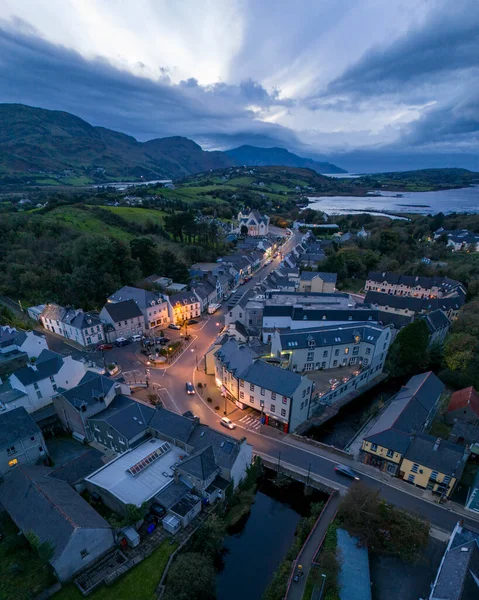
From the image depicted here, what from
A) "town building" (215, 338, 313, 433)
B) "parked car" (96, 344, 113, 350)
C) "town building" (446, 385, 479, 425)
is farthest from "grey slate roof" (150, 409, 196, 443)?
"town building" (446, 385, 479, 425)

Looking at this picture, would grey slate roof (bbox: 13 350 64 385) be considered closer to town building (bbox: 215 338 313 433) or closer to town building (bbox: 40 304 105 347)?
town building (bbox: 40 304 105 347)

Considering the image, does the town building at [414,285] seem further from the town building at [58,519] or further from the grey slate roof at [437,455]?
the town building at [58,519]

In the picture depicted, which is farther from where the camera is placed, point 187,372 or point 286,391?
point 187,372

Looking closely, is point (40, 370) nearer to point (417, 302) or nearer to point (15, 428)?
point (15, 428)

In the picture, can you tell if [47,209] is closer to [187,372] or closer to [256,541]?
[187,372]

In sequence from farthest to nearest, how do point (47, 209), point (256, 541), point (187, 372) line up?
point (47, 209) < point (187, 372) < point (256, 541)

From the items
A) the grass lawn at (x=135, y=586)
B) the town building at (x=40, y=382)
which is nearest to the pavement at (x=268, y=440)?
the town building at (x=40, y=382)

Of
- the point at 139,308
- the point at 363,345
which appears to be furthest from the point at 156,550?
the point at 139,308

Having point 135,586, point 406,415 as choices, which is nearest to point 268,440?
point 406,415
